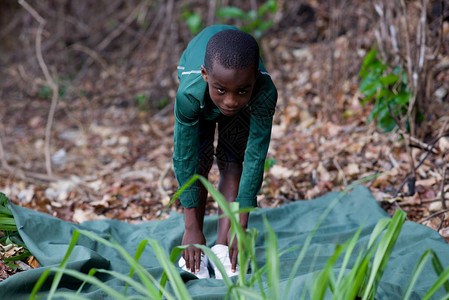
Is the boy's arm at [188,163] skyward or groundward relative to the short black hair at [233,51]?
groundward

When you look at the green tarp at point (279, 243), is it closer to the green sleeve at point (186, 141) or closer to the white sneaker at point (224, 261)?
the white sneaker at point (224, 261)

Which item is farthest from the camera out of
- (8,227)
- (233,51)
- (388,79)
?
(388,79)

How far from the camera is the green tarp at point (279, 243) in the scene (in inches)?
68.3

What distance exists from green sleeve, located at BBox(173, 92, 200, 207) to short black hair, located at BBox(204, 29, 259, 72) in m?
0.25


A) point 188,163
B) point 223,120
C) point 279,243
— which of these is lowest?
point 279,243

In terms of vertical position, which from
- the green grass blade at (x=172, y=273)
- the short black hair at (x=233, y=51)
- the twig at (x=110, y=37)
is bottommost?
the green grass blade at (x=172, y=273)

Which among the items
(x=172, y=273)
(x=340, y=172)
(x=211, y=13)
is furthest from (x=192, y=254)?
(x=211, y=13)

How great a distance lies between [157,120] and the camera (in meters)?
5.18

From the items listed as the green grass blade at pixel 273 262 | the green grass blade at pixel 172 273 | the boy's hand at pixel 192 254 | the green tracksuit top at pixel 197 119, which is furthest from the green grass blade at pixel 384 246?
the boy's hand at pixel 192 254

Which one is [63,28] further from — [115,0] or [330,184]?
[330,184]

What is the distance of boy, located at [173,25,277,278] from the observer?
5.23 feet

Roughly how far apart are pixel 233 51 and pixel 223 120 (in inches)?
23.2

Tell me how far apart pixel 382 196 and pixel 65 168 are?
2.72 meters

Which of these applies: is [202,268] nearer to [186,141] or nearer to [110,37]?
[186,141]
